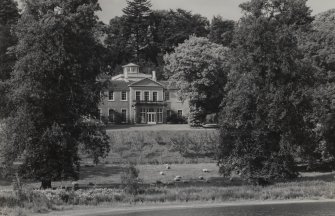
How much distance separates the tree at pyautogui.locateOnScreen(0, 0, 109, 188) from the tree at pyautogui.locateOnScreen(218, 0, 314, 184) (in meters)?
11.2

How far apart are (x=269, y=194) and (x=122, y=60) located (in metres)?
92.1

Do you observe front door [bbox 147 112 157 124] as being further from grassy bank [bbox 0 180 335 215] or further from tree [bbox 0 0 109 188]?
grassy bank [bbox 0 180 335 215]

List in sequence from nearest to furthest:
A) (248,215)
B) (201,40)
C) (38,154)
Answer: (248,215) < (38,154) < (201,40)

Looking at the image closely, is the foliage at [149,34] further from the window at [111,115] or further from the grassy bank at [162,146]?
the grassy bank at [162,146]

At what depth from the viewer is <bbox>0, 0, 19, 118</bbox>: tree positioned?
139ft

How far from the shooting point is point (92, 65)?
4322 centimetres

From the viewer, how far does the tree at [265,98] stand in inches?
1759

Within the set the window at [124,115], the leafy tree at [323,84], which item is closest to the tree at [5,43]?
the leafy tree at [323,84]

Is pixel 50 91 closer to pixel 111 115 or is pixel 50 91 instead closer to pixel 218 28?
pixel 111 115

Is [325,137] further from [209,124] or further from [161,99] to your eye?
[161,99]

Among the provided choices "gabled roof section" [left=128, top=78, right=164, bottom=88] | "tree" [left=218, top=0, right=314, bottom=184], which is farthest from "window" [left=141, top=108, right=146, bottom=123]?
"tree" [left=218, top=0, right=314, bottom=184]

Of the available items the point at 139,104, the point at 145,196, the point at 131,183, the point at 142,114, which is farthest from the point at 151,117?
the point at 145,196

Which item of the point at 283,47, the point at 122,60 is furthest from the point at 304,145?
the point at 122,60

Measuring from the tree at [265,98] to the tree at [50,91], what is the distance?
1116 cm
